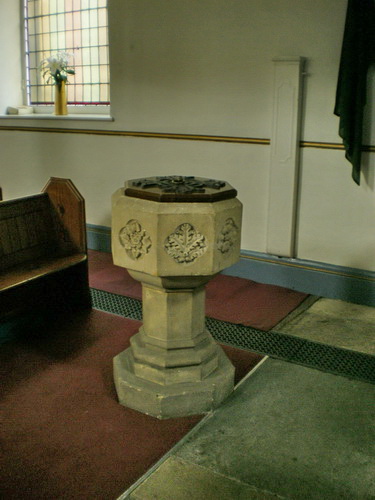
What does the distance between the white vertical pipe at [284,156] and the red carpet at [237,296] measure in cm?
32

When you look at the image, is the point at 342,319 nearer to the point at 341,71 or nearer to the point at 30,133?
the point at 341,71

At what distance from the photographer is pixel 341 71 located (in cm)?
367

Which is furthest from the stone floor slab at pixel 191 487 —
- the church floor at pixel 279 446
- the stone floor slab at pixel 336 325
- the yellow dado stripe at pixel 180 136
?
the yellow dado stripe at pixel 180 136

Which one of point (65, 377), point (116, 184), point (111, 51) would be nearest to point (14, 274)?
point (65, 377)

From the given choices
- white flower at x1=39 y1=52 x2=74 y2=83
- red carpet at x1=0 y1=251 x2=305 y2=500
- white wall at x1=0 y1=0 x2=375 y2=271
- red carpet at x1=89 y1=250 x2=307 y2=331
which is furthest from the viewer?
white flower at x1=39 y1=52 x2=74 y2=83

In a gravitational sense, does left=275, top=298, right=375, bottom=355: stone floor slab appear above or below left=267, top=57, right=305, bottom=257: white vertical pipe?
below

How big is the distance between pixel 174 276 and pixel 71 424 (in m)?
0.81

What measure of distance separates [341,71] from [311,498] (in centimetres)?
266

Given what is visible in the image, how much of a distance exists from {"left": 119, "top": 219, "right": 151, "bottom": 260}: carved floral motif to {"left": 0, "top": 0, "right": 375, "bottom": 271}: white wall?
1.96 meters

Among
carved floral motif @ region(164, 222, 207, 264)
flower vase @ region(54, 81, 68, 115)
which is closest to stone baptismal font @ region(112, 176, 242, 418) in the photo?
carved floral motif @ region(164, 222, 207, 264)

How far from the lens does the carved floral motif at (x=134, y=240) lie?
8.11ft

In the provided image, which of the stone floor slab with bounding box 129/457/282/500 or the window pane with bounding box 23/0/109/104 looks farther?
the window pane with bounding box 23/0/109/104

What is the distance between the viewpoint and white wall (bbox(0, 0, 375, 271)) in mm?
3900

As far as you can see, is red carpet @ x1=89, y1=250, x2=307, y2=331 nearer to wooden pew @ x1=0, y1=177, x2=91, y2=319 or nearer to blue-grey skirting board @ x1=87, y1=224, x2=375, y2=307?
blue-grey skirting board @ x1=87, y1=224, x2=375, y2=307
